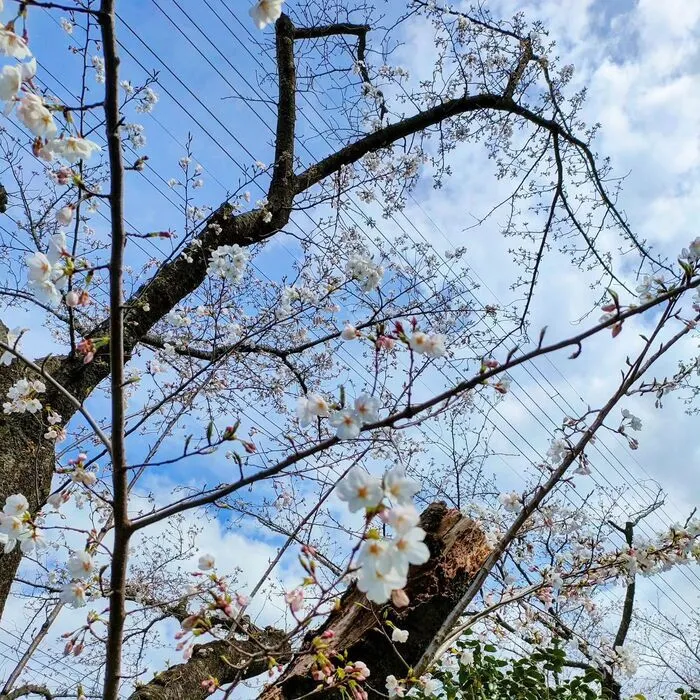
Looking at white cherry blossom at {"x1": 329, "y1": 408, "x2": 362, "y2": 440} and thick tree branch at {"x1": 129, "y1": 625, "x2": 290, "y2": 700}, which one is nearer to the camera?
white cherry blossom at {"x1": 329, "y1": 408, "x2": 362, "y2": 440}

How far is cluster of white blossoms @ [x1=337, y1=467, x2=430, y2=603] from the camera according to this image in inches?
31.8

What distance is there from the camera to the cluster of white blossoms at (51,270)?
125 centimetres

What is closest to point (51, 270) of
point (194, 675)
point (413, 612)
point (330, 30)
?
point (413, 612)

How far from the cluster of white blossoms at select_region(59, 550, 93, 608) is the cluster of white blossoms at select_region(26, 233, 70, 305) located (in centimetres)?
62

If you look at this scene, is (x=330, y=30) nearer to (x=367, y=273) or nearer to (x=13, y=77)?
(x=367, y=273)

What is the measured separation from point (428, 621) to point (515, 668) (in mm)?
458

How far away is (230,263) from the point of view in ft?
7.95

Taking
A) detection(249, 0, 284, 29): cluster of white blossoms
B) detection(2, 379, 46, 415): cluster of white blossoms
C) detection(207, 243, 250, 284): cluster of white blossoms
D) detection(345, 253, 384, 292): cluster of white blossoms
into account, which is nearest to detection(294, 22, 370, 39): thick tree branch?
detection(207, 243, 250, 284): cluster of white blossoms

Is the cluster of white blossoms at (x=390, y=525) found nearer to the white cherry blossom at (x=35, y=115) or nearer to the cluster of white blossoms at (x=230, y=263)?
the white cherry blossom at (x=35, y=115)

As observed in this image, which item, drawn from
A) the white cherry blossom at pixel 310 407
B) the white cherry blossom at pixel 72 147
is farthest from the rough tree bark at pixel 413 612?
the white cherry blossom at pixel 72 147

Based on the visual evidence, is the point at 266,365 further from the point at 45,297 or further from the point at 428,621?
the point at 45,297

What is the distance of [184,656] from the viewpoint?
4.26 ft

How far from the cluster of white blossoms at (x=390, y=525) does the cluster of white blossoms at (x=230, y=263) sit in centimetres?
172

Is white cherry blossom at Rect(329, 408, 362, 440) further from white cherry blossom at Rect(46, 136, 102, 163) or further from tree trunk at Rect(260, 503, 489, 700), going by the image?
tree trunk at Rect(260, 503, 489, 700)
